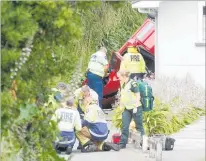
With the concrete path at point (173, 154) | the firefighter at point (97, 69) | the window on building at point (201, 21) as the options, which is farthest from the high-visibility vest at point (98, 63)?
the concrete path at point (173, 154)

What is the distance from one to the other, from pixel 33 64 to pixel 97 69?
1097 cm

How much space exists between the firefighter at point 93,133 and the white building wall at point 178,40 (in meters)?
6.00

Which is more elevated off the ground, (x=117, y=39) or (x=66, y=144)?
(x=117, y=39)

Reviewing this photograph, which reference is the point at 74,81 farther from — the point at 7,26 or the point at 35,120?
the point at 7,26

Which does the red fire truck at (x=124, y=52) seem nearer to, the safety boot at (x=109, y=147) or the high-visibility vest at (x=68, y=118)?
the safety boot at (x=109, y=147)

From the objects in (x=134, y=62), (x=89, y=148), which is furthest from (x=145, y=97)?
(x=134, y=62)

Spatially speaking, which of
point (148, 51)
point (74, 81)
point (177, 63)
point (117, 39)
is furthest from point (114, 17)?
point (74, 81)

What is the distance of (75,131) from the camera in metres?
11.9

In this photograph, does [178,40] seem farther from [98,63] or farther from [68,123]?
[68,123]

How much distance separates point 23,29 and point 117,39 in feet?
72.3

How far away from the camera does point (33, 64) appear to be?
662cm

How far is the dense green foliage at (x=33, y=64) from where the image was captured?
617 centimetres

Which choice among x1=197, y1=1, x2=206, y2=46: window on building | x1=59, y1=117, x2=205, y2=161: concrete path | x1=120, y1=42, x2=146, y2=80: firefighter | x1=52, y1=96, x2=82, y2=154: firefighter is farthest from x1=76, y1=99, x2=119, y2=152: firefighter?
x1=197, y1=1, x2=206, y2=46: window on building

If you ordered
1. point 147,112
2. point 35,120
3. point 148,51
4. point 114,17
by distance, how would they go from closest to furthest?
point 35,120 < point 147,112 < point 148,51 < point 114,17
